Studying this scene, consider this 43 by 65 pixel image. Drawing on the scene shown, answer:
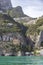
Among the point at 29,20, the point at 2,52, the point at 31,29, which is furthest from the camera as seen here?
the point at 29,20

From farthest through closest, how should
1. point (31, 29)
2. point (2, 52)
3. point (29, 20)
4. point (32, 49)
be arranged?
point (29, 20)
point (31, 29)
point (32, 49)
point (2, 52)

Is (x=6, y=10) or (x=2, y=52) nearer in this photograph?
(x=2, y=52)

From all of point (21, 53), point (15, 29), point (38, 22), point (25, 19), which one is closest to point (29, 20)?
point (25, 19)

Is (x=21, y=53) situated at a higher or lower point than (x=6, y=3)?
lower

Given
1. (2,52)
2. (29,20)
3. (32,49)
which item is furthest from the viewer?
(29,20)

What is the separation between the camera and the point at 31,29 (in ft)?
309

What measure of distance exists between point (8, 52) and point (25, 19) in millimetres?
34264

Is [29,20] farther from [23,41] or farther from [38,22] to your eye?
[23,41]

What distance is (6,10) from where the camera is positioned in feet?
358

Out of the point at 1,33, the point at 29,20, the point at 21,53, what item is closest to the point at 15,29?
the point at 1,33

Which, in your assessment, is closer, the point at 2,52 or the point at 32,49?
the point at 2,52

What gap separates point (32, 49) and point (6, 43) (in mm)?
7694

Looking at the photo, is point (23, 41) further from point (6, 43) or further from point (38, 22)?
point (38, 22)

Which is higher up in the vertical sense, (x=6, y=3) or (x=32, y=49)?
(x=6, y=3)
